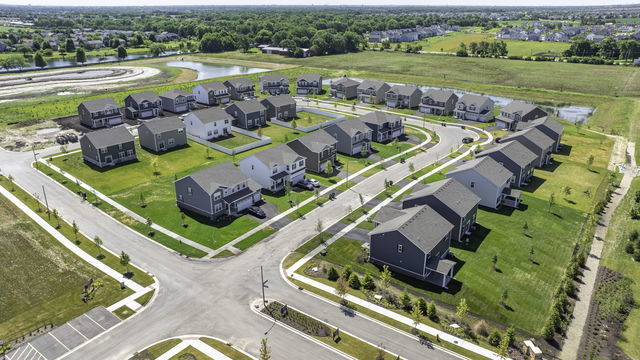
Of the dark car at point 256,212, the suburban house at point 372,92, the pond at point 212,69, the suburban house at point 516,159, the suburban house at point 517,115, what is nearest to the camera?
the dark car at point 256,212

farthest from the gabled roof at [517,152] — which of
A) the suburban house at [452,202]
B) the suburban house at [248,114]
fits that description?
the suburban house at [248,114]

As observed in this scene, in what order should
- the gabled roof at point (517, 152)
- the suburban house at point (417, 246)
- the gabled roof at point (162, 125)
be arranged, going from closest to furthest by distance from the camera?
1. the suburban house at point (417, 246)
2. the gabled roof at point (517, 152)
3. the gabled roof at point (162, 125)

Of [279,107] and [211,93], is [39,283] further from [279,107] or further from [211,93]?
[211,93]

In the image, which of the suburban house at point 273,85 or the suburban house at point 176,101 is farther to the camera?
the suburban house at point 273,85

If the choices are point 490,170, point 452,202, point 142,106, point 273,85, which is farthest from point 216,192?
point 273,85

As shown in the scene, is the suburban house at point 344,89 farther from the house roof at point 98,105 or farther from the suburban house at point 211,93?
the house roof at point 98,105

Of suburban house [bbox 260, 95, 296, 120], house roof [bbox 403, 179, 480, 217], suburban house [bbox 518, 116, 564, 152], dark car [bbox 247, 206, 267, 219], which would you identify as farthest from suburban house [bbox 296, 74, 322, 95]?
house roof [bbox 403, 179, 480, 217]

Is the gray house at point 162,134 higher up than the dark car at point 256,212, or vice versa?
the gray house at point 162,134
